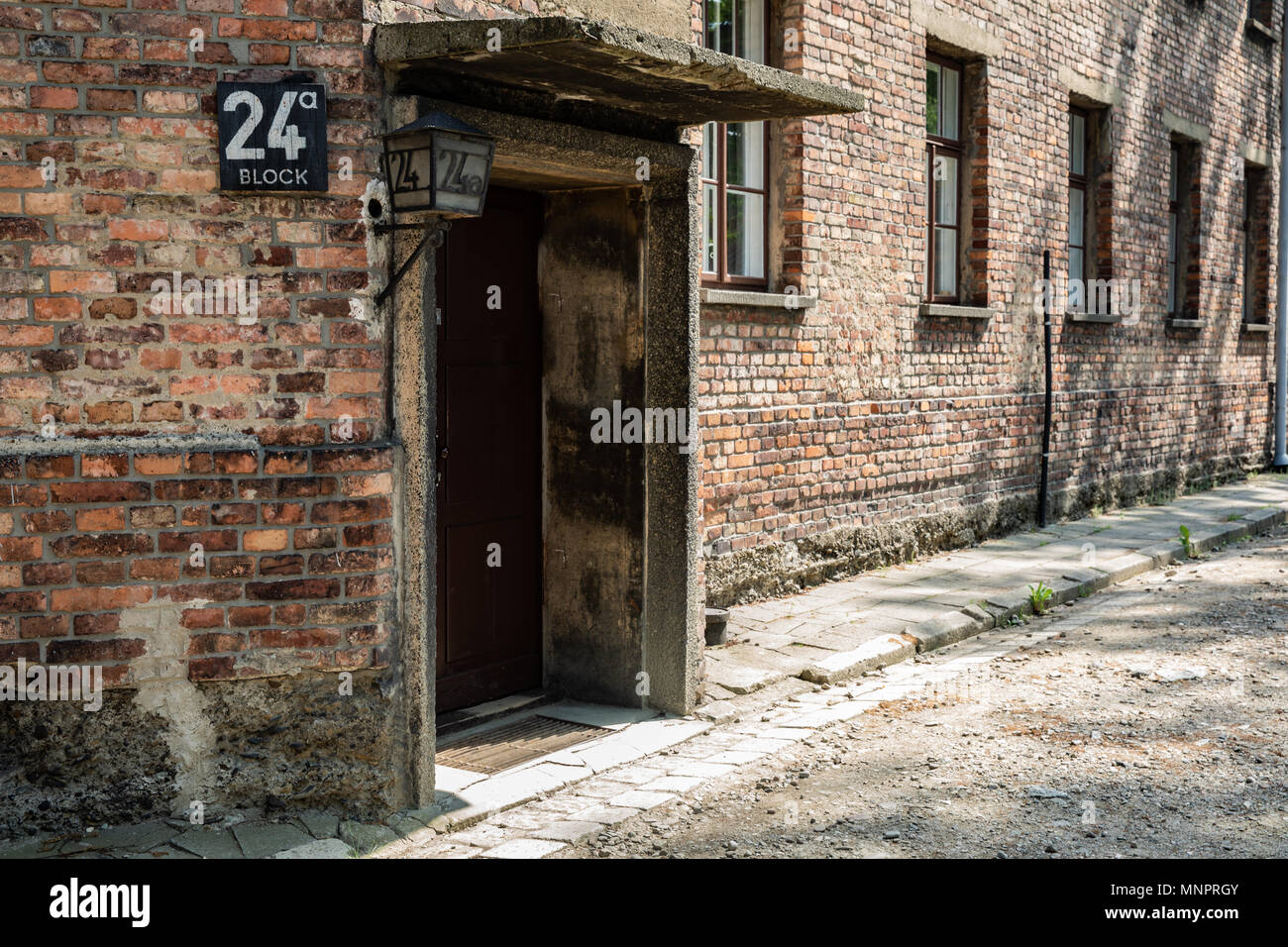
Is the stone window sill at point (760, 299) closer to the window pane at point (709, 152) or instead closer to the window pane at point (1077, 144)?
the window pane at point (709, 152)

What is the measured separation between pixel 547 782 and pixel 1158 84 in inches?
463

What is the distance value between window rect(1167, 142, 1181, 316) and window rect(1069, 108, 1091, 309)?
2608mm

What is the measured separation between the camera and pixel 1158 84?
13398mm

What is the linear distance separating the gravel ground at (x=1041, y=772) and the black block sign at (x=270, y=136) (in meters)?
2.52

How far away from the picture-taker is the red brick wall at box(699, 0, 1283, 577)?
7973 mm

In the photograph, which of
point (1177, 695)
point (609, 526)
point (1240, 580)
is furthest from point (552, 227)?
point (1240, 580)

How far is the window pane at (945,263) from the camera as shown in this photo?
32.9 ft

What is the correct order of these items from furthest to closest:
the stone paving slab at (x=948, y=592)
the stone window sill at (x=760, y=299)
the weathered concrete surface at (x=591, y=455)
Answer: the stone window sill at (x=760, y=299)
the stone paving slab at (x=948, y=592)
the weathered concrete surface at (x=591, y=455)

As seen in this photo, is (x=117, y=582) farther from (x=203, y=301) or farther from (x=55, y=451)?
(x=203, y=301)

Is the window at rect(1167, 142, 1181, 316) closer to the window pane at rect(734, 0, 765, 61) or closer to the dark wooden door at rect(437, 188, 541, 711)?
the window pane at rect(734, 0, 765, 61)

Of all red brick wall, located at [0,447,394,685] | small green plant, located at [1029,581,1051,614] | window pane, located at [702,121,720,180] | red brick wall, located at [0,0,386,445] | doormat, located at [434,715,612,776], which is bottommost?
doormat, located at [434,715,612,776]

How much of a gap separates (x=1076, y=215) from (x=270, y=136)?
10078 mm

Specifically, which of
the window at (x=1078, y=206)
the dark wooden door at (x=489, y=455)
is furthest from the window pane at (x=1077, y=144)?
the dark wooden door at (x=489, y=455)

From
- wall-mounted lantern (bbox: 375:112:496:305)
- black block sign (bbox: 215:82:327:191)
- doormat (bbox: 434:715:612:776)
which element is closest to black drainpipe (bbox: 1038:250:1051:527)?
doormat (bbox: 434:715:612:776)
